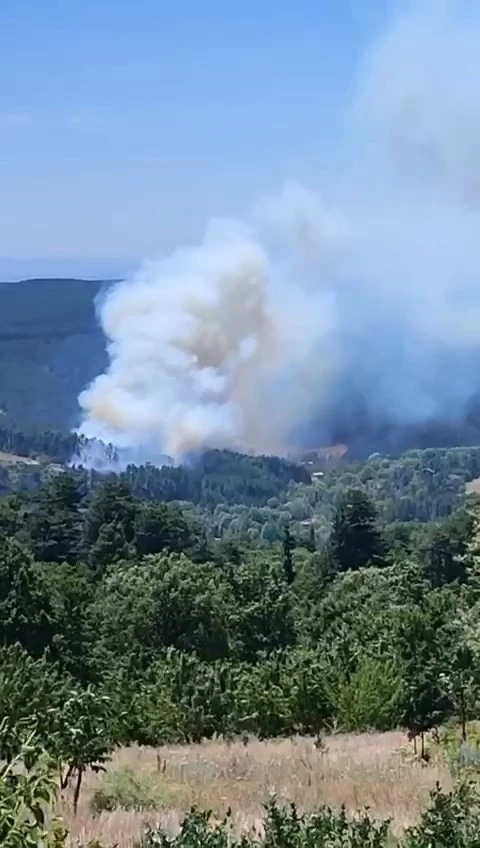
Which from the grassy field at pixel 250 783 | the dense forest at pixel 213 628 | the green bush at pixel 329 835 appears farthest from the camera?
the dense forest at pixel 213 628

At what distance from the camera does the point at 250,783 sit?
432 inches

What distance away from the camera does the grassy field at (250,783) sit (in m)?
8.12

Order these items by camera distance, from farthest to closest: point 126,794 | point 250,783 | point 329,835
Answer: point 250,783, point 126,794, point 329,835

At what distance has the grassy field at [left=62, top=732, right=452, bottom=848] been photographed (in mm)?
8117

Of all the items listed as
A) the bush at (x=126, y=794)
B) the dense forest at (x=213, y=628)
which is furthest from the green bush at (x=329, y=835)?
the bush at (x=126, y=794)

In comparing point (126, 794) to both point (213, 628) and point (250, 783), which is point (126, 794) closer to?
point (250, 783)

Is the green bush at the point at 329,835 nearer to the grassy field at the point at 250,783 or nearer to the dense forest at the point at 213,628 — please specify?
the grassy field at the point at 250,783

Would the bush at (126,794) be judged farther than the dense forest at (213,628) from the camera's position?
No

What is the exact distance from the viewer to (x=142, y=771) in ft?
36.0

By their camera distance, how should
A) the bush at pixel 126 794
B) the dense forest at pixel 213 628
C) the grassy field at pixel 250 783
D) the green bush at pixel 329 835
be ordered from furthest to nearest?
1. the dense forest at pixel 213 628
2. the bush at pixel 126 794
3. the grassy field at pixel 250 783
4. the green bush at pixel 329 835

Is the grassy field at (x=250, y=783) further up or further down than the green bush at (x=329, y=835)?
further up

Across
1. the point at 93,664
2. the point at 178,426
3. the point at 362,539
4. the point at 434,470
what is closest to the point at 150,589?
the point at 93,664

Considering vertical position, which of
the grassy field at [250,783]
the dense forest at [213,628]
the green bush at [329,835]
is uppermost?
the dense forest at [213,628]

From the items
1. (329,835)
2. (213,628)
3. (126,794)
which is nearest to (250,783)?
(126,794)
